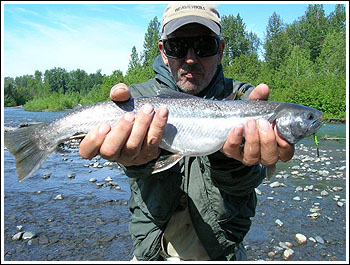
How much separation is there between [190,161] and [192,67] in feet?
3.23

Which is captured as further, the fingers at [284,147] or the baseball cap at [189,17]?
the baseball cap at [189,17]

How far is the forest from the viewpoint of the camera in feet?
123

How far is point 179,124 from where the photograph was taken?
287cm

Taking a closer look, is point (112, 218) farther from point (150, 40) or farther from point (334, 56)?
point (150, 40)

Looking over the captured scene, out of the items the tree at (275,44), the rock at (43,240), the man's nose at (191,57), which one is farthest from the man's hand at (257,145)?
the tree at (275,44)

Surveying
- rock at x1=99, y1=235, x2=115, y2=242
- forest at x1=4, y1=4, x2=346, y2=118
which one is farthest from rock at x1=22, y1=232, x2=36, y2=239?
forest at x1=4, y1=4, x2=346, y2=118

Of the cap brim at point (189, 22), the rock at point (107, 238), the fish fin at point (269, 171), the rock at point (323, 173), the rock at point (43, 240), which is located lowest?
the rock at point (323, 173)

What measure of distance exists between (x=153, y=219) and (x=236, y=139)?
43.8 inches

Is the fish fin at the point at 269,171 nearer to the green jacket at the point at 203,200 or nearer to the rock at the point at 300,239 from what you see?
the green jacket at the point at 203,200

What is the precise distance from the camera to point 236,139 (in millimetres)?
2674

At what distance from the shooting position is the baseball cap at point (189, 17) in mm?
3256

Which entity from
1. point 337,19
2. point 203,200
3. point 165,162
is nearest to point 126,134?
point 165,162

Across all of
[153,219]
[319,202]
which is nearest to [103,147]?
[153,219]

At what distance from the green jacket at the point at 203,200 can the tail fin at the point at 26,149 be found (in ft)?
2.55
